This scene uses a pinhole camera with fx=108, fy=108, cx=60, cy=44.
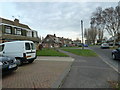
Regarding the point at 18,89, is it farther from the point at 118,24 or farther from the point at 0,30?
the point at 118,24

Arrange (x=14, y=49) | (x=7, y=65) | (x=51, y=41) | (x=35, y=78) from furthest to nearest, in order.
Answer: (x=51, y=41)
(x=14, y=49)
(x=7, y=65)
(x=35, y=78)

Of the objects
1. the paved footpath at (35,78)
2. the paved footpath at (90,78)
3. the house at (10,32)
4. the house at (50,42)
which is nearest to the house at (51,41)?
the house at (50,42)

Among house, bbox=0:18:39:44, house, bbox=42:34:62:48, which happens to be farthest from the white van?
house, bbox=42:34:62:48

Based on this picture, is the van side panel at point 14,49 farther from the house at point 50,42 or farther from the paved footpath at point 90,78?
the house at point 50,42

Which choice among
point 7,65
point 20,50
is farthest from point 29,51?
point 7,65

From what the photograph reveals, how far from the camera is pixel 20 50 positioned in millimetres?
8406

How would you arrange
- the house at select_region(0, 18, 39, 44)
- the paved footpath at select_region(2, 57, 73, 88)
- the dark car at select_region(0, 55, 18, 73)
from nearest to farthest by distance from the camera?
the paved footpath at select_region(2, 57, 73, 88) → the dark car at select_region(0, 55, 18, 73) → the house at select_region(0, 18, 39, 44)

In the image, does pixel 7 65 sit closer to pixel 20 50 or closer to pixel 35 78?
pixel 35 78

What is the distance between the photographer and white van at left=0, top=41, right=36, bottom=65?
27.2 ft

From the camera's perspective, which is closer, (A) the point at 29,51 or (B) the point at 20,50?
(B) the point at 20,50

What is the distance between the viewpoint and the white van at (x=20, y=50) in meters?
8.29

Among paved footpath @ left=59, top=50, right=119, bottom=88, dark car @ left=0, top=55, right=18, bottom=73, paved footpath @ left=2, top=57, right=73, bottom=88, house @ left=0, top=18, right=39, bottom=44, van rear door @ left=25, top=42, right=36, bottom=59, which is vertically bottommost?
paved footpath @ left=59, top=50, right=119, bottom=88

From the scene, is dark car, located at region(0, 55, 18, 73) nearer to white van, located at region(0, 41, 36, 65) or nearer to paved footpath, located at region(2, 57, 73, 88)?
paved footpath, located at region(2, 57, 73, 88)

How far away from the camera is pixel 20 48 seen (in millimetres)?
8445
